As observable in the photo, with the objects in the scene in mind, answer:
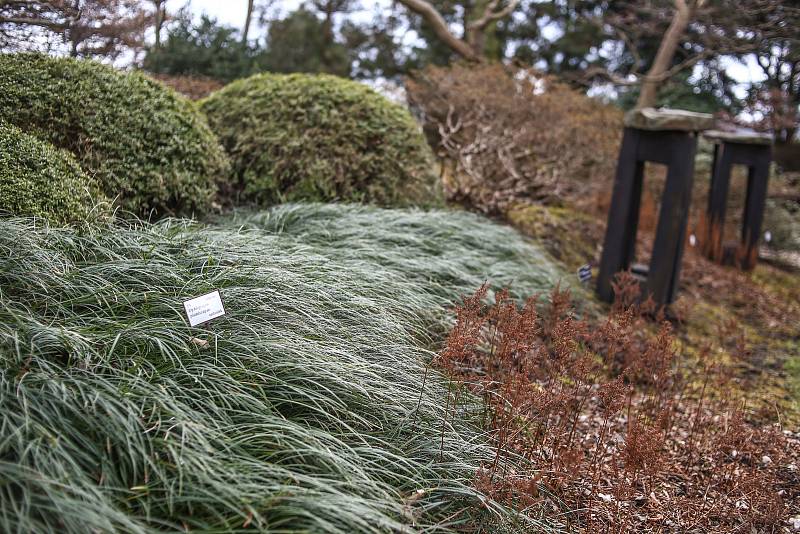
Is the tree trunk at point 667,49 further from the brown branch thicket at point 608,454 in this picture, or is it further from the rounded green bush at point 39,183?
the rounded green bush at point 39,183

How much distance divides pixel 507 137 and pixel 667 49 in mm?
6350

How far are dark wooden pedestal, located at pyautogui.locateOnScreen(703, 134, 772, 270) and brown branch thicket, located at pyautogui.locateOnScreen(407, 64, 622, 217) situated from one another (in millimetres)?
1263

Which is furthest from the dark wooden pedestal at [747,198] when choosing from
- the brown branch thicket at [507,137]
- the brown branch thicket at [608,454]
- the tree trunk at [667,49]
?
the brown branch thicket at [608,454]

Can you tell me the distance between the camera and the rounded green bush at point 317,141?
4.89 metres

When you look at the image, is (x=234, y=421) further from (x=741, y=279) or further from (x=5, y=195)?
(x=741, y=279)

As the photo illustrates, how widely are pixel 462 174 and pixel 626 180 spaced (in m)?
2.14

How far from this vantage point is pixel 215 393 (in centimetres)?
202

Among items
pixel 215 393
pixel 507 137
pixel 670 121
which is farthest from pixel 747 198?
pixel 215 393

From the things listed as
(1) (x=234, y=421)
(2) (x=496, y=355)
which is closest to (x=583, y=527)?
(2) (x=496, y=355)

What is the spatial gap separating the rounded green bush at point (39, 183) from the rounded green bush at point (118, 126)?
32 cm

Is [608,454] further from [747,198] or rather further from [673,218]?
[747,198]

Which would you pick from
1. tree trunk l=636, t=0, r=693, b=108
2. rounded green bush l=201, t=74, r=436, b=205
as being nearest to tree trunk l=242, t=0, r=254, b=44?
rounded green bush l=201, t=74, r=436, b=205

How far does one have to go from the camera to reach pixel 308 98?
200 inches

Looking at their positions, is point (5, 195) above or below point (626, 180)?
below
